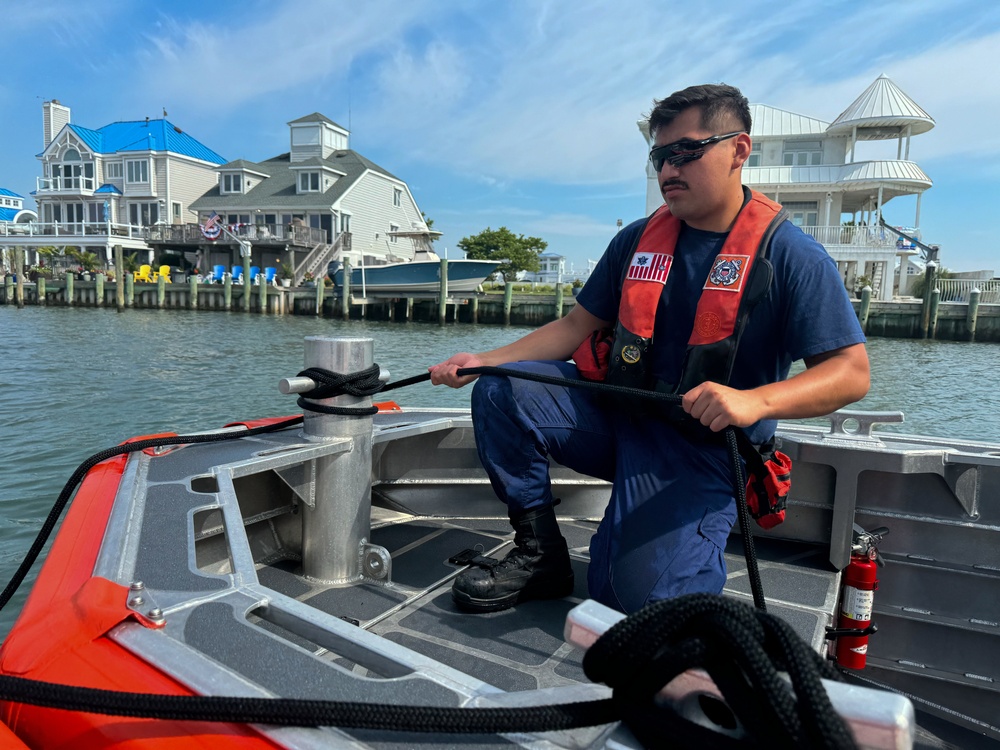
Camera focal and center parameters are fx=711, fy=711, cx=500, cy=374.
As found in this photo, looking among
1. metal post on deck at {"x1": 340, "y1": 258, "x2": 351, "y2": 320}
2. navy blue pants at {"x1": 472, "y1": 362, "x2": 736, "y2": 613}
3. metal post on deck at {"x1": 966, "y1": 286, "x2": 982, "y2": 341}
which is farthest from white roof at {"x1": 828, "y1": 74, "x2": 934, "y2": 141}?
navy blue pants at {"x1": 472, "y1": 362, "x2": 736, "y2": 613}

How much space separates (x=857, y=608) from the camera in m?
2.45

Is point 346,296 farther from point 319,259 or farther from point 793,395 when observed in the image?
point 793,395

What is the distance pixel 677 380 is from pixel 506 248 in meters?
46.7

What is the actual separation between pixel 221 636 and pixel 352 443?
1.11 meters

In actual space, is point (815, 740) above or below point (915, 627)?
above

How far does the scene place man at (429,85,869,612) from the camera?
197 cm

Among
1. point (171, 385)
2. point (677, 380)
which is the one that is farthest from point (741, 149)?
point (171, 385)

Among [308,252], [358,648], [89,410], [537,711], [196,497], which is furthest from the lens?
[308,252]

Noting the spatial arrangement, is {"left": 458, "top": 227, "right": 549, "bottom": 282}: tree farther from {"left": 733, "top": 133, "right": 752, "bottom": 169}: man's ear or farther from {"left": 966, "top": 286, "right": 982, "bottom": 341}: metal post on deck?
{"left": 733, "top": 133, "right": 752, "bottom": 169}: man's ear

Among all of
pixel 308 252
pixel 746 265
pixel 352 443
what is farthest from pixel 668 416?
pixel 308 252

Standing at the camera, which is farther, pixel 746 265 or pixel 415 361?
pixel 415 361

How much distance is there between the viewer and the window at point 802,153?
32844mm

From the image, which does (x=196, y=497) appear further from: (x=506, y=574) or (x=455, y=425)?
(x=455, y=425)

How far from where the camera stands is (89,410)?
8.73 m
